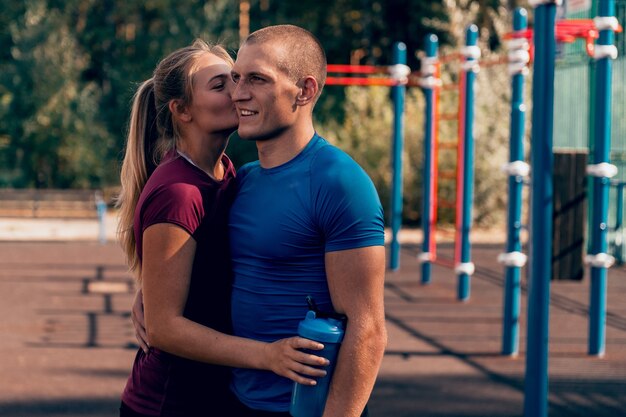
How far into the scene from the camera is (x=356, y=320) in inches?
88.3

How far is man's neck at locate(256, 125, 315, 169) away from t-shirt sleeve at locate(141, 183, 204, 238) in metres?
0.20

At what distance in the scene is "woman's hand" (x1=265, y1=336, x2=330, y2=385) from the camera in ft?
7.27

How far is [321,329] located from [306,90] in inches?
21.0

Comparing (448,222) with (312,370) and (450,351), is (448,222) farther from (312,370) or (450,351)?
(312,370)

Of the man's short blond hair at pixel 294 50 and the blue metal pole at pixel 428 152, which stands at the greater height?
the man's short blond hair at pixel 294 50

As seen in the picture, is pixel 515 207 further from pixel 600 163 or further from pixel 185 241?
pixel 185 241

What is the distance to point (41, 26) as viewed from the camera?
26.0 metres

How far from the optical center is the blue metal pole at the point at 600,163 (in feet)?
23.9

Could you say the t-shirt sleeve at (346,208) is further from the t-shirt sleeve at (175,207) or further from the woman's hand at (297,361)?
the t-shirt sleeve at (175,207)

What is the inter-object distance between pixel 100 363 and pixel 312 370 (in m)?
5.43

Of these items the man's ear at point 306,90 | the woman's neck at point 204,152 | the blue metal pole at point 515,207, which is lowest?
the blue metal pole at point 515,207

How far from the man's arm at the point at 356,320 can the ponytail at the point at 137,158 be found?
2.33 feet

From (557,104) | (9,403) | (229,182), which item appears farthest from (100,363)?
(557,104)

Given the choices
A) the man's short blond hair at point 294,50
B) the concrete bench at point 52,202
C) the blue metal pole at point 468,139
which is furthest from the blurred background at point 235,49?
the man's short blond hair at point 294,50
